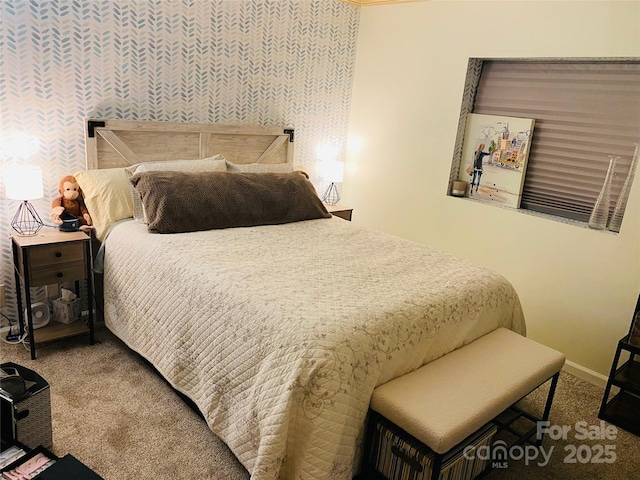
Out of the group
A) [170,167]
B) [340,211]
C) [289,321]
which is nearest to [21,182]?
[170,167]

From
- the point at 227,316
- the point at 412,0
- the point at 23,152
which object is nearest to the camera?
the point at 227,316

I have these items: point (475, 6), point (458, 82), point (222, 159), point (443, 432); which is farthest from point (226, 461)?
point (475, 6)

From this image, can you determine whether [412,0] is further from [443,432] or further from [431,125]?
[443,432]

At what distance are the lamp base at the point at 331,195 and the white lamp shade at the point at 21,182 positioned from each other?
233 centimetres

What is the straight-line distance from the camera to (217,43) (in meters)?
3.31

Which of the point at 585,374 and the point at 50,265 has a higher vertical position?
the point at 50,265

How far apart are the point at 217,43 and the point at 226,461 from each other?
103 inches

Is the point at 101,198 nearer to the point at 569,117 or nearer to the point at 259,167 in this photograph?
the point at 259,167

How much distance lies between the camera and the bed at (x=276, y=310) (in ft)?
5.40

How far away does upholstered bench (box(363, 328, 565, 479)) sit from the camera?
1.63m

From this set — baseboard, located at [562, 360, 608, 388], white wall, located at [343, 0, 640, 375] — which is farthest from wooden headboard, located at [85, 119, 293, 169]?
baseboard, located at [562, 360, 608, 388]

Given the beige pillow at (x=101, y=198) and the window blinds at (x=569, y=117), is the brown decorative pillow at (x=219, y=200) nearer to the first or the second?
the beige pillow at (x=101, y=198)

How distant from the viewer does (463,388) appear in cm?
181

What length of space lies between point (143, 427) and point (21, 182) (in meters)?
1.36
